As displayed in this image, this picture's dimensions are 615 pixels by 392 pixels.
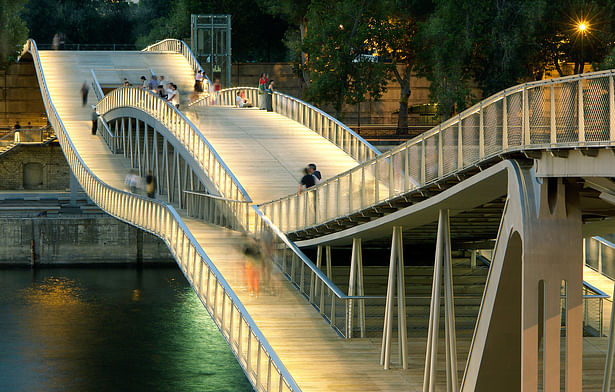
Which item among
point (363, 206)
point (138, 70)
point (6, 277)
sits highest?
point (138, 70)

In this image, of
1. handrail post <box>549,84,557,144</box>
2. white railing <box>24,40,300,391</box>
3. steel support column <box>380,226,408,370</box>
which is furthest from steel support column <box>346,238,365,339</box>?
handrail post <box>549,84,557,144</box>

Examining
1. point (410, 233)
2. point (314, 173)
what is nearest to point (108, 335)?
point (314, 173)

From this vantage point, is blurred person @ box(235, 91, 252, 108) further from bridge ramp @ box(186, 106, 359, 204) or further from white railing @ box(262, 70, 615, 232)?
white railing @ box(262, 70, 615, 232)

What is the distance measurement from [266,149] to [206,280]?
12.5 meters

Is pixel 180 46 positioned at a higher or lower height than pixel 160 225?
higher

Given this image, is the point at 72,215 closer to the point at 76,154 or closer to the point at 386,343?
the point at 76,154

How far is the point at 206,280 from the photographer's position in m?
22.2

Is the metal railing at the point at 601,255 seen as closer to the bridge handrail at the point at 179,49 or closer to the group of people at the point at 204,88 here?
the group of people at the point at 204,88

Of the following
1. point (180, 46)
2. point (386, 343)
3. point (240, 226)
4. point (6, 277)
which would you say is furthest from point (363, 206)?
point (180, 46)

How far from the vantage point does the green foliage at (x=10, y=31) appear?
60.5m

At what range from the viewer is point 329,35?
51531mm

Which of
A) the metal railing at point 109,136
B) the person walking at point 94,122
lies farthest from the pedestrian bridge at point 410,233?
the person walking at point 94,122

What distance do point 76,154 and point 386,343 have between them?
967 inches

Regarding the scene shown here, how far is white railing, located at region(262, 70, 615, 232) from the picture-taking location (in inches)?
480
